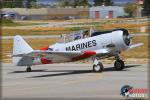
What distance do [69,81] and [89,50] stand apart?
345cm

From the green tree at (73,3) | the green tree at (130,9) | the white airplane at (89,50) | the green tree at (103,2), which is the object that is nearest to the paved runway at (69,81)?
the white airplane at (89,50)

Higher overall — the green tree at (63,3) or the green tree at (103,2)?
the green tree at (63,3)

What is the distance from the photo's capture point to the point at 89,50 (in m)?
21.6

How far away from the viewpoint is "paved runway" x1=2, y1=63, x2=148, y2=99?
14930mm

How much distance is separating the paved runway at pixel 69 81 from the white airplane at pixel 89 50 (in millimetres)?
618

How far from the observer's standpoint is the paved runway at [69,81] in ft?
49.0

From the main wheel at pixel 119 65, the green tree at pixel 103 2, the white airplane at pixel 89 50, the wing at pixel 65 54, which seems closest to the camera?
the wing at pixel 65 54

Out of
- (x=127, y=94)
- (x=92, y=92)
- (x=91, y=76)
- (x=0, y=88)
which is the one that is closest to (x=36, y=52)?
(x=91, y=76)

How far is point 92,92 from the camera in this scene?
590 inches

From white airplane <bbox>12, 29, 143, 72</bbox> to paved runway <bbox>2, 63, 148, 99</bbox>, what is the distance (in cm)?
62

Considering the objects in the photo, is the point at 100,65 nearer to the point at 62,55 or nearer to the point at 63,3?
the point at 62,55

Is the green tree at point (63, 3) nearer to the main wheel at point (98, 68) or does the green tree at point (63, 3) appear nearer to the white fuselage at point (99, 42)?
the white fuselage at point (99, 42)

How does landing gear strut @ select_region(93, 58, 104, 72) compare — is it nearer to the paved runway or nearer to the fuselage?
the paved runway

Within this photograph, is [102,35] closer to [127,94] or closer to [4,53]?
[127,94]
